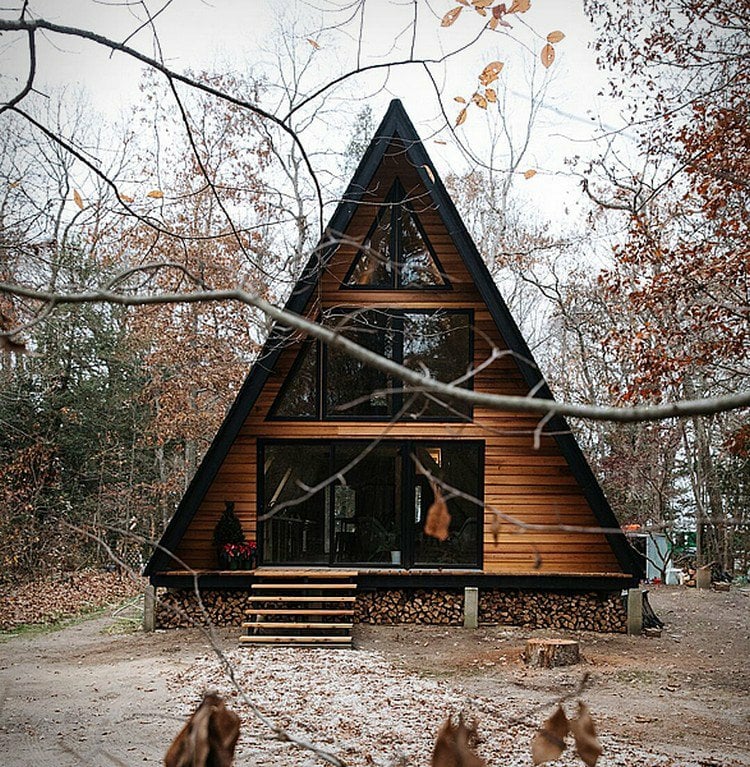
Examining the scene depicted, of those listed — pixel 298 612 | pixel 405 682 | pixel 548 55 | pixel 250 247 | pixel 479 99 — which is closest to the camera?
pixel 548 55

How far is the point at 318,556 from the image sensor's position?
11203 mm

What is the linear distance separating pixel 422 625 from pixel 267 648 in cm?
213

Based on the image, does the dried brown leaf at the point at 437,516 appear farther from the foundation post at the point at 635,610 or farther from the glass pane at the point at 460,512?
the foundation post at the point at 635,610

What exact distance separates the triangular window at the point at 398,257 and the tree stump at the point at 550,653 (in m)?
4.35

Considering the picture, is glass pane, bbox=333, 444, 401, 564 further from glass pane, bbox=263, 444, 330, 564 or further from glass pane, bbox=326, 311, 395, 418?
glass pane, bbox=326, 311, 395, 418

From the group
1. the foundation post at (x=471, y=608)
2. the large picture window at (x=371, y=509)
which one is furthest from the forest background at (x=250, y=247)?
the foundation post at (x=471, y=608)

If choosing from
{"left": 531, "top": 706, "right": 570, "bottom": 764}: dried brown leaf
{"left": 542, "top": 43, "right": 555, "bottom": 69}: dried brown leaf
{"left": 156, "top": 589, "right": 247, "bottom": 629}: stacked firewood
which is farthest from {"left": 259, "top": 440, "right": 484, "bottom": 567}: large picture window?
{"left": 531, "top": 706, "right": 570, "bottom": 764}: dried brown leaf

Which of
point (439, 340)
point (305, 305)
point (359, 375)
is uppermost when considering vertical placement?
point (305, 305)

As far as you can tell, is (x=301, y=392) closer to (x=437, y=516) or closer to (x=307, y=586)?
(x=307, y=586)

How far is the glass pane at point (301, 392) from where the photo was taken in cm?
1129

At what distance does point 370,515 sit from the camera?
11.2 metres

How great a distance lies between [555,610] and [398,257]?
4.57m

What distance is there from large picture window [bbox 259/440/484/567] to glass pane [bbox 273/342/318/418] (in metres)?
0.39

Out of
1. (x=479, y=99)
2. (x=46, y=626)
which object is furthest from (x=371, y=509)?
(x=479, y=99)
